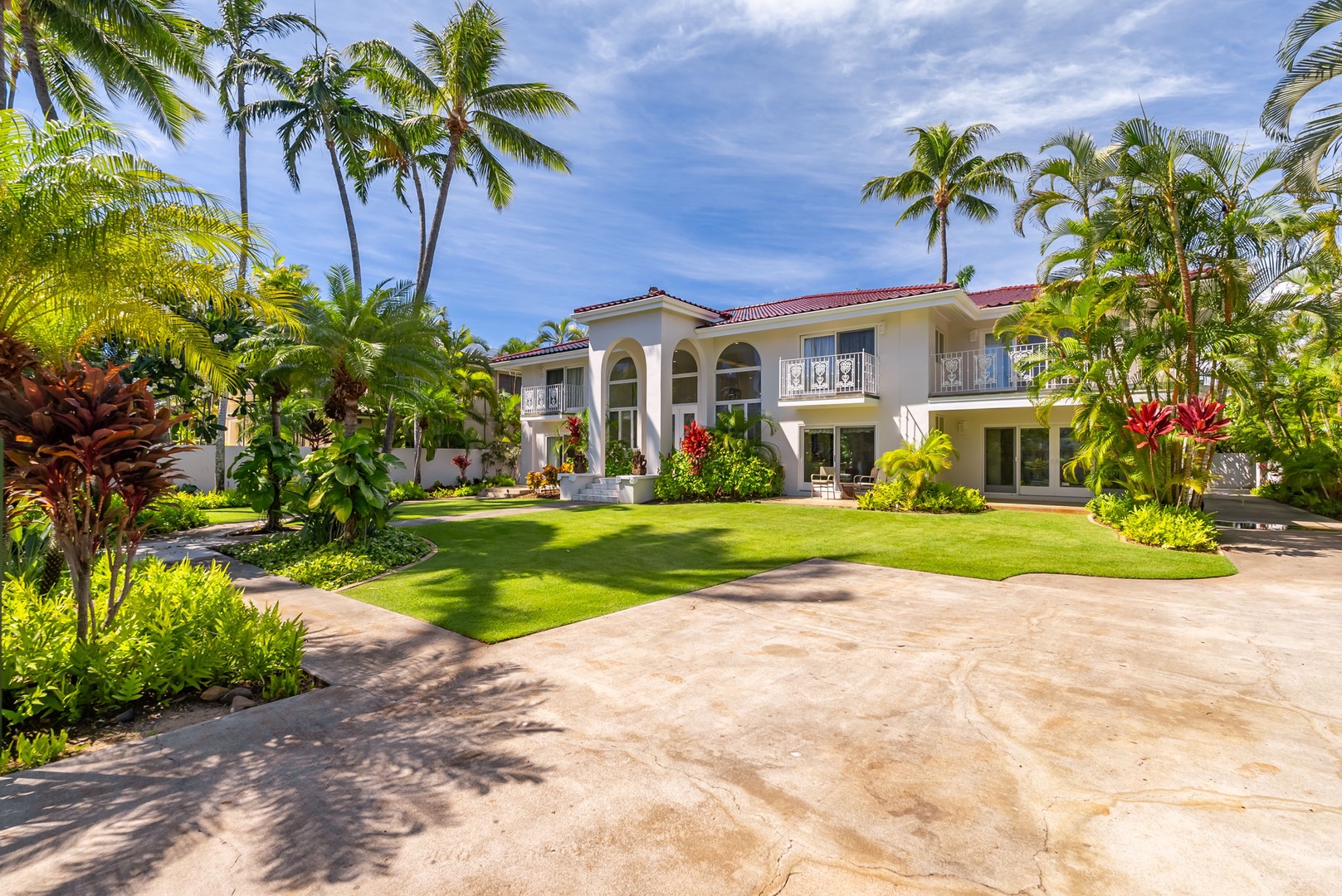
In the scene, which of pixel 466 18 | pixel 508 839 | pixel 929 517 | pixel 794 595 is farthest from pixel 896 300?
pixel 508 839

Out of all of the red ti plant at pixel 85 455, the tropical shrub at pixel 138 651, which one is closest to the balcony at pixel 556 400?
the tropical shrub at pixel 138 651

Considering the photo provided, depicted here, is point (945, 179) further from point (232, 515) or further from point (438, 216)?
point (232, 515)

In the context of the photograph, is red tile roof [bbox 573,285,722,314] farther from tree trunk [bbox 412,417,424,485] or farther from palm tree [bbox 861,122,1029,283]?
palm tree [bbox 861,122,1029,283]

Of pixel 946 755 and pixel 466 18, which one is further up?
pixel 466 18

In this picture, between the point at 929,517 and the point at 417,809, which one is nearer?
the point at 417,809

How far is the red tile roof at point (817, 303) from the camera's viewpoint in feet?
57.6

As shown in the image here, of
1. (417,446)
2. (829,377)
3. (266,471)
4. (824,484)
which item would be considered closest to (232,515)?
(266,471)

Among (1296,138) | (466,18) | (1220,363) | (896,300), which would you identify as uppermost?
(466,18)

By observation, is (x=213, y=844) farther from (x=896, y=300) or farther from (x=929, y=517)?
(x=896, y=300)

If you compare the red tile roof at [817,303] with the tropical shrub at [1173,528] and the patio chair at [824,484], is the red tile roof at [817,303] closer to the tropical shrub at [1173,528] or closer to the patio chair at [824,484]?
the patio chair at [824,484]

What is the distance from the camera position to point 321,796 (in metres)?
3.05

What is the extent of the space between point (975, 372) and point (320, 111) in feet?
69.7

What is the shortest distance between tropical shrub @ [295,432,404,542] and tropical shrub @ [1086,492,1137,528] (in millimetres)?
13338

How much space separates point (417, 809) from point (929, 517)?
41.8ft
